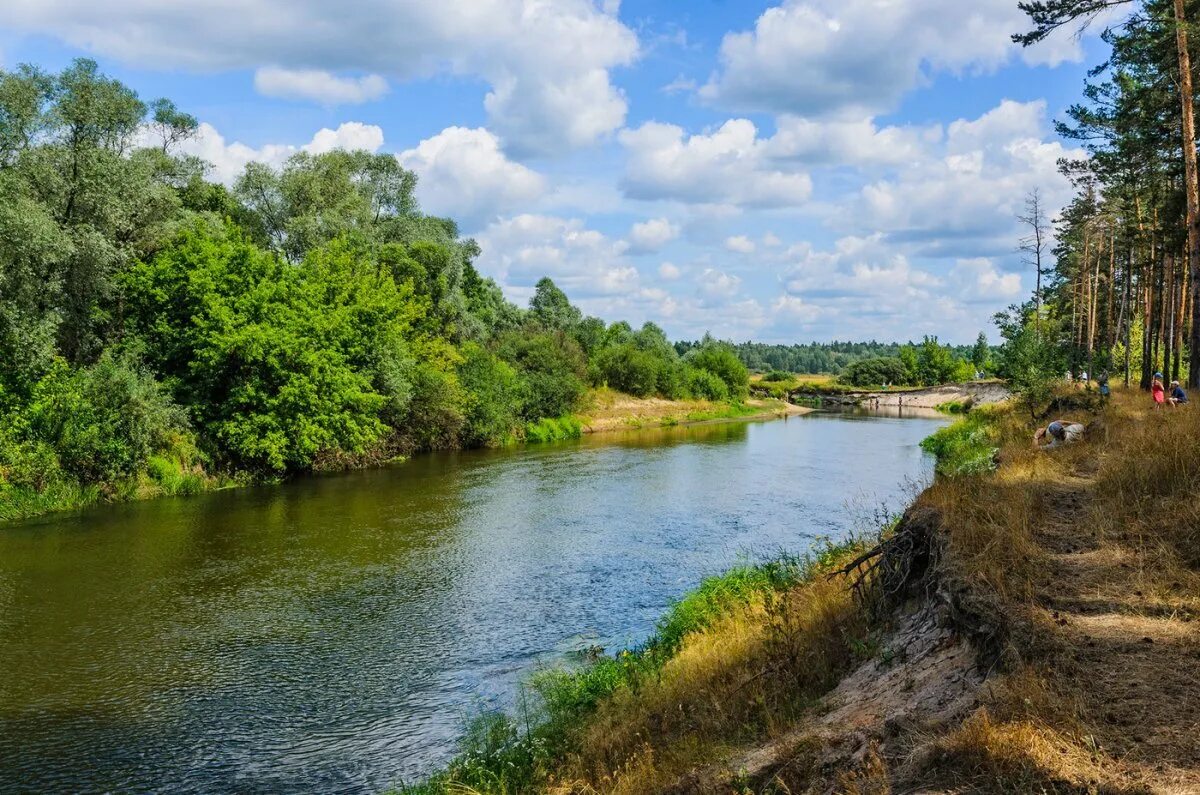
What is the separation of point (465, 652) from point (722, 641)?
589 centimetres

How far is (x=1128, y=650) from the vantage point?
268 inches

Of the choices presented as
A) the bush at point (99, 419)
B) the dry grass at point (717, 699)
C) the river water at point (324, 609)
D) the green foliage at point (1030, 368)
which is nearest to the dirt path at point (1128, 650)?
the dry grass at point (717, 699)

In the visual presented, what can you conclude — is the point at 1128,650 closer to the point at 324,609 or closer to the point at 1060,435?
the point at 1060,435

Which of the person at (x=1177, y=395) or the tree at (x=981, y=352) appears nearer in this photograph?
the person at (x=1177, y=395)

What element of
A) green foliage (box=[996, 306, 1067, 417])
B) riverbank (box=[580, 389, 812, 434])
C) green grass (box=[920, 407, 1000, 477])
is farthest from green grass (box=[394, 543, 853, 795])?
riverbank (box=[580, 389, 812, 434])

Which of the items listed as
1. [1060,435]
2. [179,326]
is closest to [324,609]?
[1060,435]

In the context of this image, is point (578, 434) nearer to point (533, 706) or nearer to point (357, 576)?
point (357, 576)

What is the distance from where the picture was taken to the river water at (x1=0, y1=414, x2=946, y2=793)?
11289mm

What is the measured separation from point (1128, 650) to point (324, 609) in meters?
15.6

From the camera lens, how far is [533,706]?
40.0ft

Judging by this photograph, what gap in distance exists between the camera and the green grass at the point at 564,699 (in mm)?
9320

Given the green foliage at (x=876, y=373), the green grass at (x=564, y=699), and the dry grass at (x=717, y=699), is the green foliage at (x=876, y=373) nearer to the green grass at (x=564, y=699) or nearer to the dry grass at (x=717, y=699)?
the green grass at (x=564, y=699)

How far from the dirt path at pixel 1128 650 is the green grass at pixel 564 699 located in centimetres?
556

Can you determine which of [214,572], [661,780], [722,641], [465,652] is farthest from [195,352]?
[661,780]
